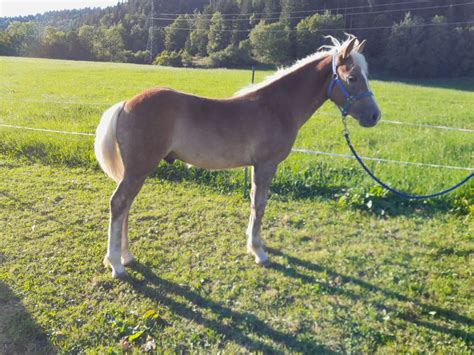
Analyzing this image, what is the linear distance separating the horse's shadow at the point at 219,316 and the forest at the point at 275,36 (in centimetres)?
4696

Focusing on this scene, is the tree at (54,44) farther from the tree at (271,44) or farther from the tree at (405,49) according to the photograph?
the tree at (405,49)

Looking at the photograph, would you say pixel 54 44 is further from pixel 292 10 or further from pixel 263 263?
pixel 263 263

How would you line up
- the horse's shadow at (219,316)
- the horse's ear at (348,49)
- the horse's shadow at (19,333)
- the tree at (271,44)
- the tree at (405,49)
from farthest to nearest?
1. the tree at (271,44)
2. the tree at (405,49)
3. the horse's ear at (348,49)
4. the horse's shadow at (219,316)
5. the horse's shadow at (19,333)

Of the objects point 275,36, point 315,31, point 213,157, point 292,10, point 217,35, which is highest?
point 292,10

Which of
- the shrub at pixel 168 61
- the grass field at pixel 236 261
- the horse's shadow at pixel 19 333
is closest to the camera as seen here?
the horse's shadow at pixel 19 333

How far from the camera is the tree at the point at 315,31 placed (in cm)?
4903

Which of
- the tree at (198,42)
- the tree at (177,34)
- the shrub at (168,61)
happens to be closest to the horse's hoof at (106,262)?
the shrub at (168,61)

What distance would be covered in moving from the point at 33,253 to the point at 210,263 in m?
2.11

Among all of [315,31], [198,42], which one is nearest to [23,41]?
[198,42]

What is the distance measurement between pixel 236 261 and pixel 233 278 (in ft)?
1.04

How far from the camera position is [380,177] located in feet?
19.1

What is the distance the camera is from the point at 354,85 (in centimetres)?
350

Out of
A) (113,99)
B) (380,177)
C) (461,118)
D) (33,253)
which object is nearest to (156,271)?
(33,253)

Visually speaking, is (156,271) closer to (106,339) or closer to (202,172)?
(106,339)
